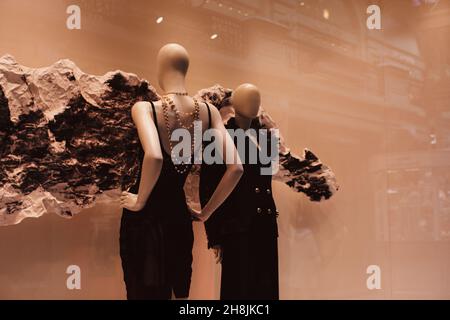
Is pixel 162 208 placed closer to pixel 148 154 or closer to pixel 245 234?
pixel 148 154

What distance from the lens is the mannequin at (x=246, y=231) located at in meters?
2.40

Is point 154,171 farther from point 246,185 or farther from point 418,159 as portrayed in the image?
point 418,159

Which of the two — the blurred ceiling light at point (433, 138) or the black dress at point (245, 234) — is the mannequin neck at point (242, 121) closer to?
the black dress at point (245, 234)

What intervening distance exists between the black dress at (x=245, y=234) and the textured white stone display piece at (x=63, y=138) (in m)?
0.43

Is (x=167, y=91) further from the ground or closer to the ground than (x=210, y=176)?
further from the ground

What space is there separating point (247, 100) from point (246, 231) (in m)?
0.60

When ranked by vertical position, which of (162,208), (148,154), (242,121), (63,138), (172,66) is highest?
(172,66)

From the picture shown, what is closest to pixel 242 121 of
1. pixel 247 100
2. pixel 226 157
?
pixel 247 100

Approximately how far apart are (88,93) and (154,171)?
2.08ft

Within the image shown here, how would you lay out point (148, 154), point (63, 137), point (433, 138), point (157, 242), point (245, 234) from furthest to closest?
1. point (433, 138)
2. point (245, 234)
3. point (63, 137)
4. point (157, 242)
5. point (148, 154)

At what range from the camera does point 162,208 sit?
2057 millimetres

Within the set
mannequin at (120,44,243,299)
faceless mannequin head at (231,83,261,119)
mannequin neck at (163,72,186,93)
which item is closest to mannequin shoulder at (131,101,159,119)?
mannequin at (120,44,243,299)

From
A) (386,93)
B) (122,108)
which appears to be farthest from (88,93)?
(386,93)

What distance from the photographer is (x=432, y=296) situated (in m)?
3.28
